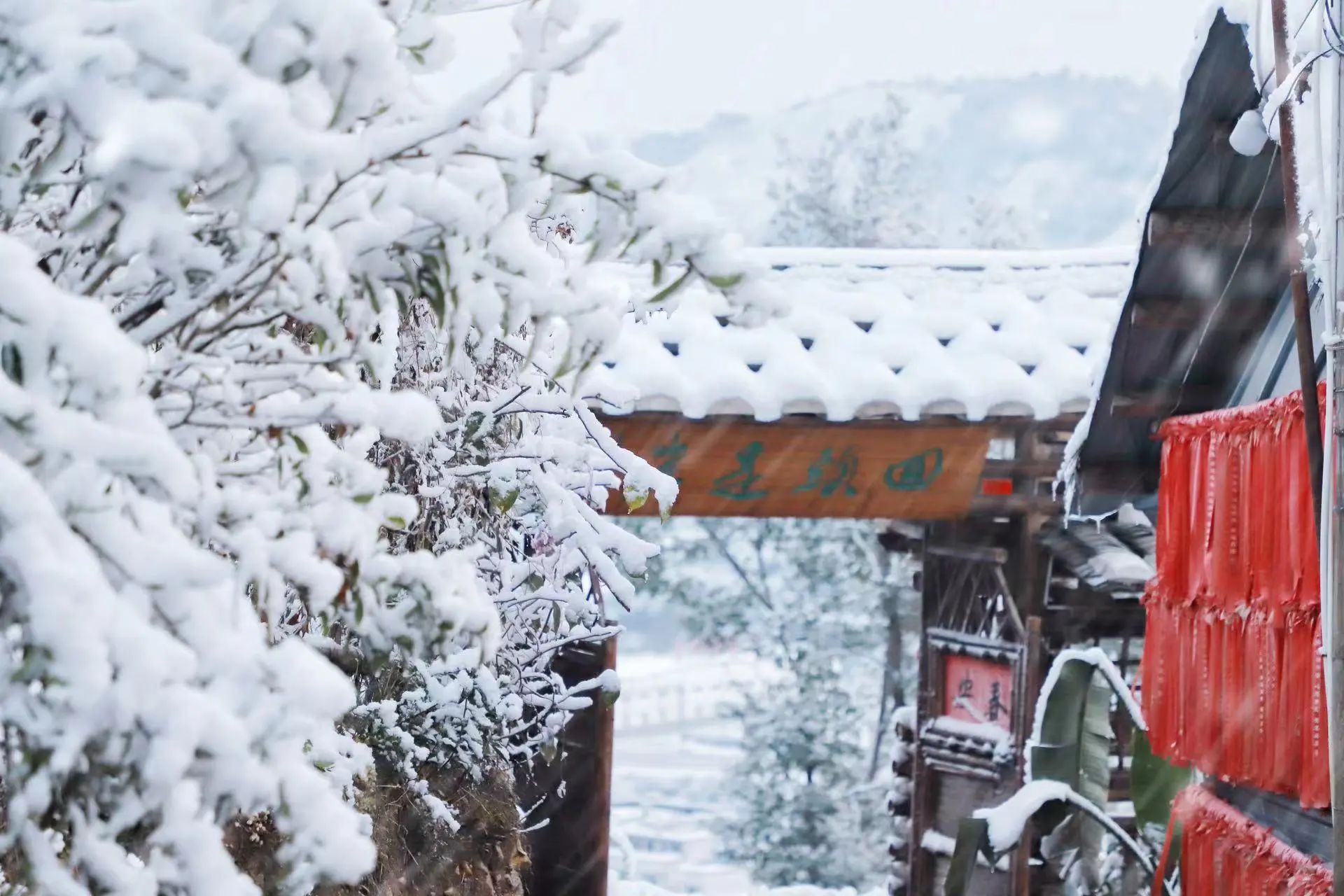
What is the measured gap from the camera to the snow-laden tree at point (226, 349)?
1.69 m

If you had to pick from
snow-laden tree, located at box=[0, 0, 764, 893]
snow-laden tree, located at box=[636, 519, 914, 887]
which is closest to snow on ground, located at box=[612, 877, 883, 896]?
snow-laden tree, located at box=[636, 519, 914, 887]

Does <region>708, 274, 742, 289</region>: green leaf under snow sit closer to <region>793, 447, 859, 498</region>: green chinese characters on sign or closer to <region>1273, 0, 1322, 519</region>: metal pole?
<region>1273, 0, 1322, 519</region>: metal pole

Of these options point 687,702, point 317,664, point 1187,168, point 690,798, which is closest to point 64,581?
point 317,664

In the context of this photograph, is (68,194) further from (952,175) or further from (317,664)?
(952,175)

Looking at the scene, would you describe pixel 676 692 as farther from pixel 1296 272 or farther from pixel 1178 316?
pixel 1296 272

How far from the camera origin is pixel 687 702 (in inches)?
1801

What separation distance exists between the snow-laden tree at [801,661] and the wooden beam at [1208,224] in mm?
14563

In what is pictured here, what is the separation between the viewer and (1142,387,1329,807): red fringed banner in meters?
5.38

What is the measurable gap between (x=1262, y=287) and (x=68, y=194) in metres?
5.71

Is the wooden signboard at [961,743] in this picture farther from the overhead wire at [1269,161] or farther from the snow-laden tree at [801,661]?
the snow-laden tree at [801,661]

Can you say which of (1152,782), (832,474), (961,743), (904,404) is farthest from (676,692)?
(1152,782)

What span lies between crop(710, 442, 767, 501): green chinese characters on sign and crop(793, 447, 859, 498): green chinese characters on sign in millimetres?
338

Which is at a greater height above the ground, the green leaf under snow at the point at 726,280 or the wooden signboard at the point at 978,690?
the green leaf under snow at the point at 726,280

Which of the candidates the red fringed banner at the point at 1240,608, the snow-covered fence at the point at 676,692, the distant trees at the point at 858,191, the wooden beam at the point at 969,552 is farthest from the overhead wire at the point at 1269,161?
the snow-covered fence at the point at 676,692
